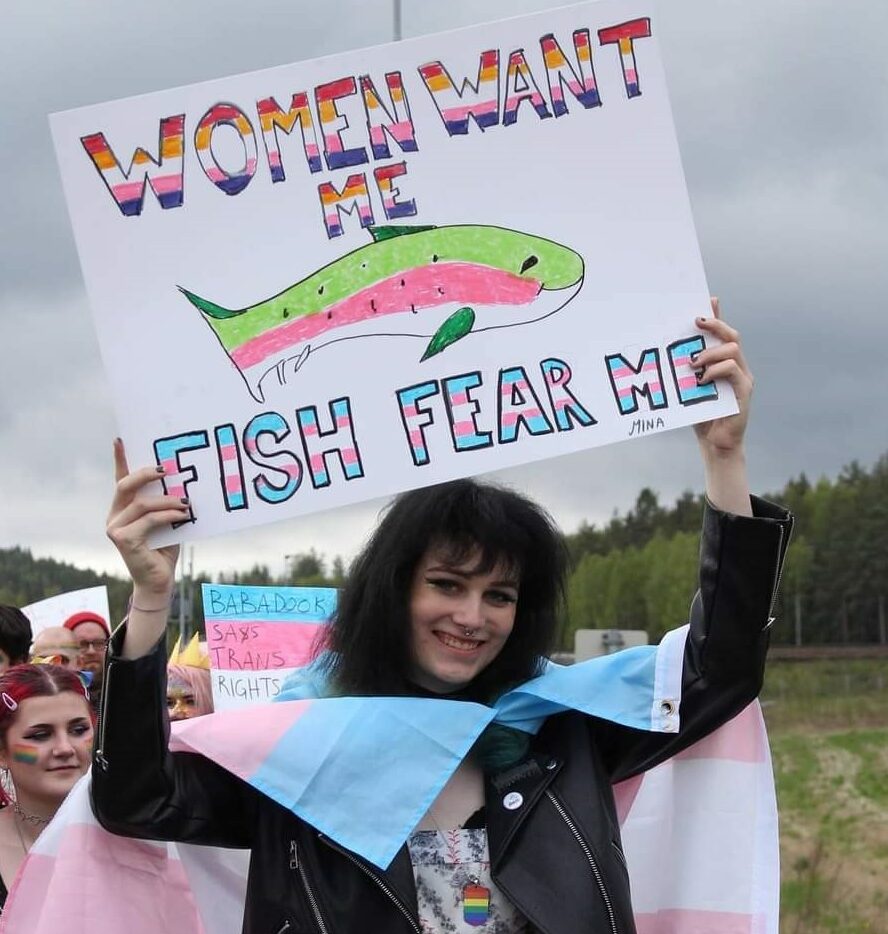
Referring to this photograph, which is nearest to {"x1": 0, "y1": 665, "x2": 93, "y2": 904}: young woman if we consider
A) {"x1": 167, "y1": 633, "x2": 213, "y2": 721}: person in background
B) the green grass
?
{"x1": 167, "y1": 633, "x2": 213, "y2": 721}: person in background

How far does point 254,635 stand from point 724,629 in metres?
3.05

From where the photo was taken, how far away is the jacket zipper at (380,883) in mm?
2557

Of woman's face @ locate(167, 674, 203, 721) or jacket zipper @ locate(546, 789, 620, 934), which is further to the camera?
woman's face @ locate(167, 674, 203, 721)

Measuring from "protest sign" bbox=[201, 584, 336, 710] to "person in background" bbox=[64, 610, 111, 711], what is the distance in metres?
0.93

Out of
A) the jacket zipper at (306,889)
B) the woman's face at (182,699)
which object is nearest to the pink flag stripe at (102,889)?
the jacket zipper at (306,889)

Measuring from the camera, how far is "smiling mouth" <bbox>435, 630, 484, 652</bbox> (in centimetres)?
284

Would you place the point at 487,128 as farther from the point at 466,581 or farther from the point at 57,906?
the point at 57,906

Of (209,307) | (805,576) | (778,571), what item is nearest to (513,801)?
(778,571)

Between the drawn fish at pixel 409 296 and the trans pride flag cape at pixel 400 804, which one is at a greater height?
the drawn fish at pixel 409 296

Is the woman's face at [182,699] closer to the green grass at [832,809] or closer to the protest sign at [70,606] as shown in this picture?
the protest sign at [70,606]

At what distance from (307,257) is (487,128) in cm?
46

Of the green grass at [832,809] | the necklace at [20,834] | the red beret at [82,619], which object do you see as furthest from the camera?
the green grass at [832,809]

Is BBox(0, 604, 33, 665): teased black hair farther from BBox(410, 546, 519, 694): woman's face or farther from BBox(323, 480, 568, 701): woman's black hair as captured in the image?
BBox(410, 546, 519, 694): woman's face

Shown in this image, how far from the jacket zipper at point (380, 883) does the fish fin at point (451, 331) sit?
961mm
